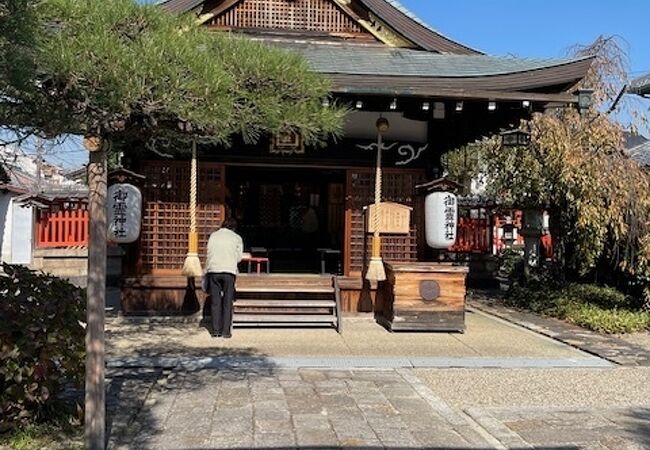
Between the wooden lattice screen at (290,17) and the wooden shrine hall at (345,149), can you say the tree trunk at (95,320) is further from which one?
the wooden lattice screen at (290,17)

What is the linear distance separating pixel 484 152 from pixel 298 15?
528 centimetres

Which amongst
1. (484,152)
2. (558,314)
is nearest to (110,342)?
(558,314)

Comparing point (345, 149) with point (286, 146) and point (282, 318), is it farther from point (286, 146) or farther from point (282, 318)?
point (282, 318)

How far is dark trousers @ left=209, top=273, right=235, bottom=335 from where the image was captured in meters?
8.98

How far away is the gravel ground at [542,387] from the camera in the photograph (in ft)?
20.0

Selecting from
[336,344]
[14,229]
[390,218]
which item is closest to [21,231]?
[14,229]

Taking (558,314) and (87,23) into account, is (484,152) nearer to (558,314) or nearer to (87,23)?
(558,314)

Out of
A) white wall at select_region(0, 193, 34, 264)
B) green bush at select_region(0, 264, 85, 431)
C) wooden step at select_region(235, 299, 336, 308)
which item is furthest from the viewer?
white wall at select_region(0, 193, 34, 264)

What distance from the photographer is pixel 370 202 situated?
1070 cm

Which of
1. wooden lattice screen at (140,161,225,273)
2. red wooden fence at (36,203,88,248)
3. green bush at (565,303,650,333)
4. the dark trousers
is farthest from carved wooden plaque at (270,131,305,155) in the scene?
red wooden fence at (36,203,88,248)

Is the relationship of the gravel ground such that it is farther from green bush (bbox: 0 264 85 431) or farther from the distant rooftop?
the distant rooftop

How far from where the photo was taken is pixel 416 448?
4652 millimetres

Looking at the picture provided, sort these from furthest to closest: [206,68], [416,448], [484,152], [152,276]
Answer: [484,152] → [152,276] → [416,448] → [206,68]

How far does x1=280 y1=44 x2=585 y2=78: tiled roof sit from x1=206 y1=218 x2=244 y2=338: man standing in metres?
2.60
